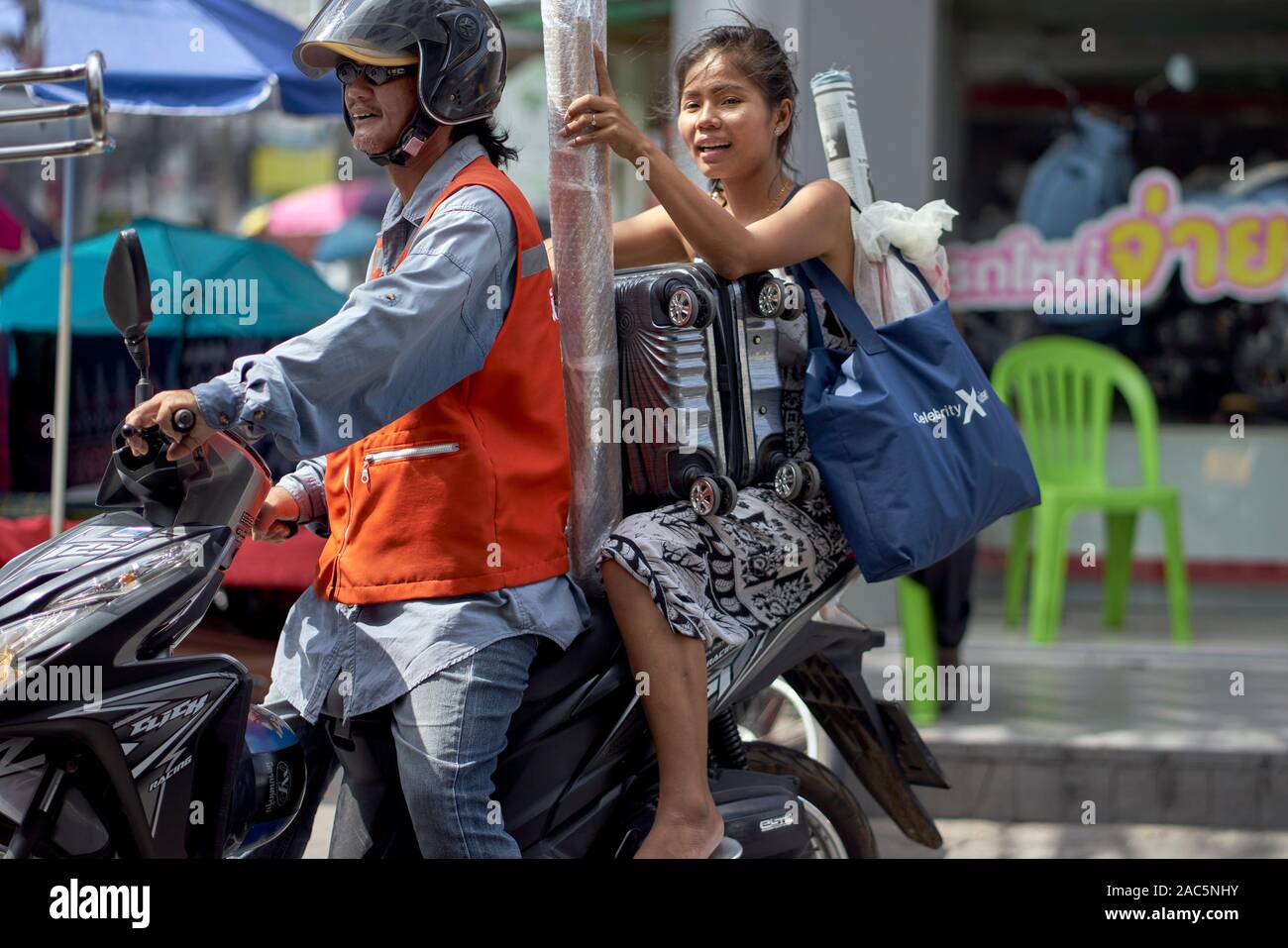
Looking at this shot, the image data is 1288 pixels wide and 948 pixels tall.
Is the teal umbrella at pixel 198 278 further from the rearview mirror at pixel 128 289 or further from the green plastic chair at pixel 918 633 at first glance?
the rearview mirror at pixel 128 289

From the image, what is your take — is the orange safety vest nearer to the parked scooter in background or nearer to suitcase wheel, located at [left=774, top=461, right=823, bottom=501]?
suitcase wheel, located at [left=774, top=461, right=823, bottom=501]

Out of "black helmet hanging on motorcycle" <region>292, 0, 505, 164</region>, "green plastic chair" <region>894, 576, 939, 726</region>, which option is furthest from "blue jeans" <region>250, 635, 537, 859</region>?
"green plastic chair" <region>894, 576, 939, 726</region>

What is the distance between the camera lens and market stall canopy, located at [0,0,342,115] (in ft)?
18.1

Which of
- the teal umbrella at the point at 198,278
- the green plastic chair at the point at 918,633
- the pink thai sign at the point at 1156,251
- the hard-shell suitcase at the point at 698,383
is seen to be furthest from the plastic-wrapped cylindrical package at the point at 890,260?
the pink thai sign at the point at 1156,251

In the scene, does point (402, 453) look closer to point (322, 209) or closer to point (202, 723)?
point (202, 723)

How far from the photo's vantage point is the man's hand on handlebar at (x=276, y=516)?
256cm

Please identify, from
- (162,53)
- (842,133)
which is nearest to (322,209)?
(162,53)

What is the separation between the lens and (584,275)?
2.55m

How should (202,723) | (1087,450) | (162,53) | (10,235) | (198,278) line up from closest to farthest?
1. (202,723)
2. (162,53)
3. (198,278)
4. (1087,450)
5. (10,235)

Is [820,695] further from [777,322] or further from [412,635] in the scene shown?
[412,635]

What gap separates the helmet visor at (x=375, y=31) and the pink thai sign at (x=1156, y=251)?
552cm

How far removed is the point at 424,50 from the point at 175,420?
0.67 m

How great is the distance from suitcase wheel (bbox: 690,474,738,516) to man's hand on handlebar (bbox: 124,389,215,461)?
79 centimetres
